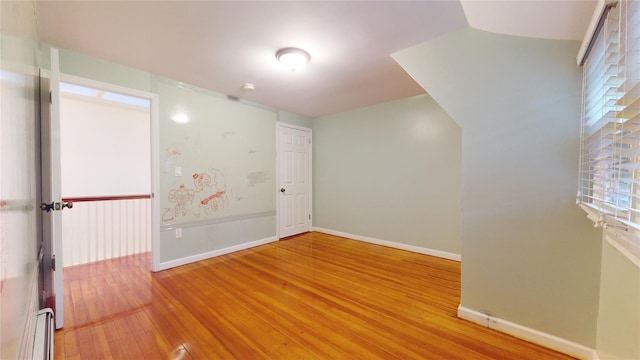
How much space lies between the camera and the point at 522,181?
1653 millimetres

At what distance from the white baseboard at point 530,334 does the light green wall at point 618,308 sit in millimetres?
102

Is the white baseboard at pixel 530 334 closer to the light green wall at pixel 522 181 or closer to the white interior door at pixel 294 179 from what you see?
the light green wall at pixel 522 181

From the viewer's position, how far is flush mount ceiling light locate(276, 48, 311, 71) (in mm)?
2184

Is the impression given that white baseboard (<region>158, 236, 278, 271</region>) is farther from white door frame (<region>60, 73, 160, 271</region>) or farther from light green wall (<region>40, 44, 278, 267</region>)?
white door frame (<region>60, 73, 160, 271</region>)

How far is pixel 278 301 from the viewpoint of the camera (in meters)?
2.14

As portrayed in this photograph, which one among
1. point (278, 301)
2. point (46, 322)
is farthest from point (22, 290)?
point (278, 301)

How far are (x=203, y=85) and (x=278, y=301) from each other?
2.70 metres

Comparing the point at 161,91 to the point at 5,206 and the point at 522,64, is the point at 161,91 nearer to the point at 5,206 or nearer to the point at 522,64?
the point at 5,206

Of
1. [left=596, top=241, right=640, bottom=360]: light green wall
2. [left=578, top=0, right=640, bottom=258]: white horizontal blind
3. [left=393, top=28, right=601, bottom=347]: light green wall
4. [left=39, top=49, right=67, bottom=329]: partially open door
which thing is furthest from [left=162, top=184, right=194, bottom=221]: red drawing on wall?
[left=596, top=241, right=640, bottom=360]: light green wall

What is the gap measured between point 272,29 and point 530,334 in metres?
2.86

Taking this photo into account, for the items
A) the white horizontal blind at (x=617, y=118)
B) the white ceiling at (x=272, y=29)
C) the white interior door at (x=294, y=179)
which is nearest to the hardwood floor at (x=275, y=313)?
the white horizontal blind at (x=617, y=118)

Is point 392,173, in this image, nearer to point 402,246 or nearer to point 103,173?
point 402,246

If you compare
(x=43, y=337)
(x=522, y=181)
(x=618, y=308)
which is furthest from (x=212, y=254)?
(x=618, y=308)

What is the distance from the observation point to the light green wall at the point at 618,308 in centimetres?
103
